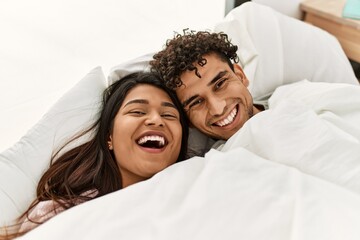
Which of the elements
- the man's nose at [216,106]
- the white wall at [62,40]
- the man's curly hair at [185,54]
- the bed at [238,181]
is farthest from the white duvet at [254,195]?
the white wall at [62,40]

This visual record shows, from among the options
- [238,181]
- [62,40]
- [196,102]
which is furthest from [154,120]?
[62,40]

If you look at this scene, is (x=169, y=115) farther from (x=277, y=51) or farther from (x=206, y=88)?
(x=277, y=51)

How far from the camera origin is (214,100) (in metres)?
1.17

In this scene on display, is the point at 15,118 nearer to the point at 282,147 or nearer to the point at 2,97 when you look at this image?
the point at 2,97

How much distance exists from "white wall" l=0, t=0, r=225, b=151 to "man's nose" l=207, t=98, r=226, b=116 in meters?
0.51

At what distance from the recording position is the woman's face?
103 centimetres

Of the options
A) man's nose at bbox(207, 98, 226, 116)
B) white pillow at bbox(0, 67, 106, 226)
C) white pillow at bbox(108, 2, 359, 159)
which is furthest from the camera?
white pillow at bbox(108, 2, 359, 159)

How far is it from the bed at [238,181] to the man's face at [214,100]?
100 millimetres

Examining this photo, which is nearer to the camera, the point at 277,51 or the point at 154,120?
the point at 154,120

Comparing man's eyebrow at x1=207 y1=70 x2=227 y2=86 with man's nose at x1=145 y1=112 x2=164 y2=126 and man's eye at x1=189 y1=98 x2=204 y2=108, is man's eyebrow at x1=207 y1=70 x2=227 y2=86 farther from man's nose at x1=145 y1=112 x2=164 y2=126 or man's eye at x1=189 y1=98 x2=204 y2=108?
man's nose at x1=145 y1=112 x2=164 y2=126

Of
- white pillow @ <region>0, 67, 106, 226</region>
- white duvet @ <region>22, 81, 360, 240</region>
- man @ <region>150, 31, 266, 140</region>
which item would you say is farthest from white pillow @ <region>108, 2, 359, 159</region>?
white pillow @ <region>0, 67, 106, 226</region>

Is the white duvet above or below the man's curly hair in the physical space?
below

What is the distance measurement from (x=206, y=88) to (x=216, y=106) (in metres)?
0.07

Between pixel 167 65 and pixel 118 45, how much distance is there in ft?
1.34
